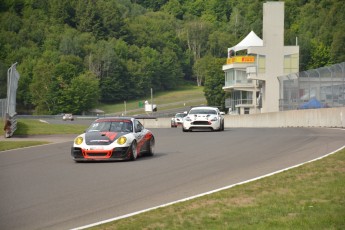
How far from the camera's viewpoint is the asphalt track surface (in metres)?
11.1

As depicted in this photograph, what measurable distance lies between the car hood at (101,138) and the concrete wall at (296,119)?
20929 mm

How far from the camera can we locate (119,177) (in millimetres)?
15578

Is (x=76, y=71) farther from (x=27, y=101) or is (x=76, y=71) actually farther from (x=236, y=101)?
(x=236, y=101)

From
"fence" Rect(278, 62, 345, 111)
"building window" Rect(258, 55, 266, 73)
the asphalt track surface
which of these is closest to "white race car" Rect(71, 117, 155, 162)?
the asphalt track surface

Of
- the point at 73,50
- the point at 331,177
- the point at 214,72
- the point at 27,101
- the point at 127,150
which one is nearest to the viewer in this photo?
the point at 331,177

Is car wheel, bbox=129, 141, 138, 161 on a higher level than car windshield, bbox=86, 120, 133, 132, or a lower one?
lower

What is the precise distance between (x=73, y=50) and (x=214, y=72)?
47404 mm

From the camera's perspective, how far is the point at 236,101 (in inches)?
4072

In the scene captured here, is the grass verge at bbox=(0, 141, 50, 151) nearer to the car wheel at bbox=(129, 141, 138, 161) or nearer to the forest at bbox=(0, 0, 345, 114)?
the car wheel at bbox=(129, 141, 138, 161)

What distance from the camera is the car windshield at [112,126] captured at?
68.0ft

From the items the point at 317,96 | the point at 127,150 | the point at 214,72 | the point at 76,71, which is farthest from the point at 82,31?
the point at 127,150

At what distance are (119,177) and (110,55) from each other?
497ft

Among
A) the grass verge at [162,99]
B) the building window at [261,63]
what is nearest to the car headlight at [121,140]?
the building window at [261,63]

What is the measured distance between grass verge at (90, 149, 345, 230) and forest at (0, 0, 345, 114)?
116m
